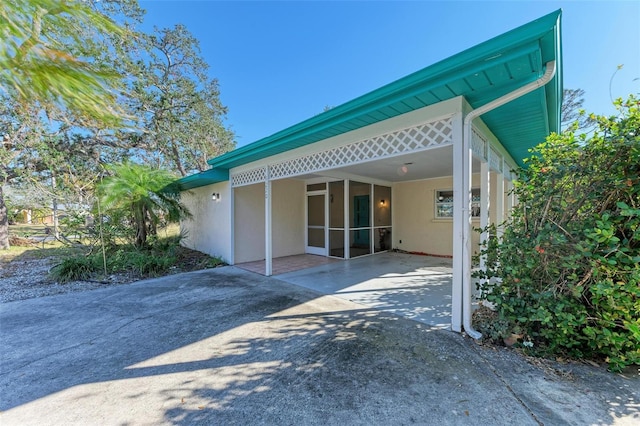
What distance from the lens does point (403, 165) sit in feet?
21.5

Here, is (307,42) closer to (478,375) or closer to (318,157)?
(318,157)

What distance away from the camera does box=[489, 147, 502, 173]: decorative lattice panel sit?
448 centimetres

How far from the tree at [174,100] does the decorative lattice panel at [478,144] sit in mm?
11873

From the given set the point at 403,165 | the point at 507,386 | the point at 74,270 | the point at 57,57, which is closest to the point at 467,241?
the point at 507,386

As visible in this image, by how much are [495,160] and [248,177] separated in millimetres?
5610

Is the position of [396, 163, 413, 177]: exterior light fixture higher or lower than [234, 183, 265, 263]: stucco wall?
higher

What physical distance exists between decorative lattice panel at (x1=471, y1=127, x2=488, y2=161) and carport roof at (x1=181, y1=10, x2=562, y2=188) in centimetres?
29

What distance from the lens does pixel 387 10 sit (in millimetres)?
6703

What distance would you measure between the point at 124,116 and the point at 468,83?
4827 mm

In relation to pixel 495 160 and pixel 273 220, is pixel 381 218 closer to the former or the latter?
pixel 273 220

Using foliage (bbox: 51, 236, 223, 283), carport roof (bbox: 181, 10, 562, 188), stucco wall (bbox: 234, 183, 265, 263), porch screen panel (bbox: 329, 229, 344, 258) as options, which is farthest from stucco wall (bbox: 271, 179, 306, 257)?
carport roof (bbox: 181, 10, 562, 188)

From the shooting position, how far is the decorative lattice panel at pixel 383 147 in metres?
3.27

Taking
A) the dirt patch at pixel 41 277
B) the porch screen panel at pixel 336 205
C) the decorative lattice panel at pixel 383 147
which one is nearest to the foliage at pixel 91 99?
the dirt patch at pixel 41 277

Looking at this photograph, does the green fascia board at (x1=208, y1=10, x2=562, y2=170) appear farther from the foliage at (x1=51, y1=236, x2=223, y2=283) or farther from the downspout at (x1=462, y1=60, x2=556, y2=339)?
the foliage at (x1=51, y1=236, x2=223, y2=283)
